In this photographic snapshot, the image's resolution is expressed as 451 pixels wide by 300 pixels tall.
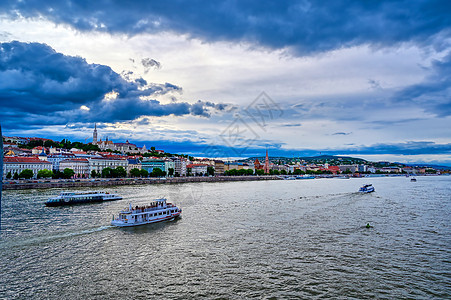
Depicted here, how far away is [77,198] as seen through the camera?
2575 centimetres

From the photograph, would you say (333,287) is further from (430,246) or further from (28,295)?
(28,295)

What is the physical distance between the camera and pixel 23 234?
1388 cm

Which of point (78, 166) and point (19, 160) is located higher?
point (19, 160)

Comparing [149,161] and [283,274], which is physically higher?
[149,161]

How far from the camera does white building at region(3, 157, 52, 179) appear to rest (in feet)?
158

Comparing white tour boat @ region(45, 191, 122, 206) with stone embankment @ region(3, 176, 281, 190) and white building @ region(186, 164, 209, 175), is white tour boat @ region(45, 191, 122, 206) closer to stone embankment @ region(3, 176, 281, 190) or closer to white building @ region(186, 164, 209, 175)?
stone embankment @ region(3, 176, 281, 190)

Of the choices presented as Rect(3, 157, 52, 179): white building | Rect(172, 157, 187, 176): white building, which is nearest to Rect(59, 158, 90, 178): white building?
Rect(3, 157, 52, 179): white building

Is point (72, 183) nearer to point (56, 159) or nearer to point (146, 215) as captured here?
point (56, 159)

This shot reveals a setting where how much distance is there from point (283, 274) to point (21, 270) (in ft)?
26.5

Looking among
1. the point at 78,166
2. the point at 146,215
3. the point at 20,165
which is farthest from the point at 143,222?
the point at 78,166

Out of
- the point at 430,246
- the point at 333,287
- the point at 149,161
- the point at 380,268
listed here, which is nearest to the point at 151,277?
the point at 333,287

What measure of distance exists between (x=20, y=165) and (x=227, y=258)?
165 feet

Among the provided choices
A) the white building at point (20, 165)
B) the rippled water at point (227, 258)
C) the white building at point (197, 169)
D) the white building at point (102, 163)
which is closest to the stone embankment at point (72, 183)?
the white building at point (20, 165)

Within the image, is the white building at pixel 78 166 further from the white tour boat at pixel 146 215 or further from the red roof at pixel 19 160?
the white tour boat at pixel 146 215
